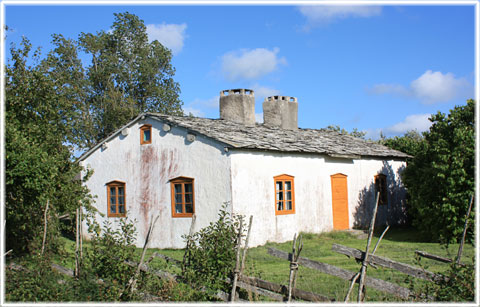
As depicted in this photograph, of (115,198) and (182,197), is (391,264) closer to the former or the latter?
(182,197)

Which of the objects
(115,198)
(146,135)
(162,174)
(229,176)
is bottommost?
(115,198)

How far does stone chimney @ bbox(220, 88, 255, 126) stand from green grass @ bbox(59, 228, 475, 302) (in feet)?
18.6

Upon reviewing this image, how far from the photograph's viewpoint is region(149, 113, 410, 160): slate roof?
16688 mm

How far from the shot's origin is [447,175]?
1594 centimetres

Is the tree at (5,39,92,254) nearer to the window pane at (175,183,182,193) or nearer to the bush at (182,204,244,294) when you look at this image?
the bush at (182,204,244,294)

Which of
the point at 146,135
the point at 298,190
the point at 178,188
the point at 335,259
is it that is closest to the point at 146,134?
the point at 146,135

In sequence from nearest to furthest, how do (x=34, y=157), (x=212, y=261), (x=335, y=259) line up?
(x=212, y=261)
(x=34, y=157)
(x=335, y=259)

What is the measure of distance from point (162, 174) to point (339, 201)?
7043 mm

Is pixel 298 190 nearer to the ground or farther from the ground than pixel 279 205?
farther from the ground

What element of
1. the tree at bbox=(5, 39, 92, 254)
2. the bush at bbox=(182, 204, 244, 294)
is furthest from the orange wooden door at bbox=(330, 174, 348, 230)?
the bush at bbox=(182, 204, 244, 294)

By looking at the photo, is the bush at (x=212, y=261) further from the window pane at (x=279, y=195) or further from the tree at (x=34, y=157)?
the window pane at (x=279, y=195)

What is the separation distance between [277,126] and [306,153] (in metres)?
3.77

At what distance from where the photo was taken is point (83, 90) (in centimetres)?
3014

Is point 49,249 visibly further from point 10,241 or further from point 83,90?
point 83,90
